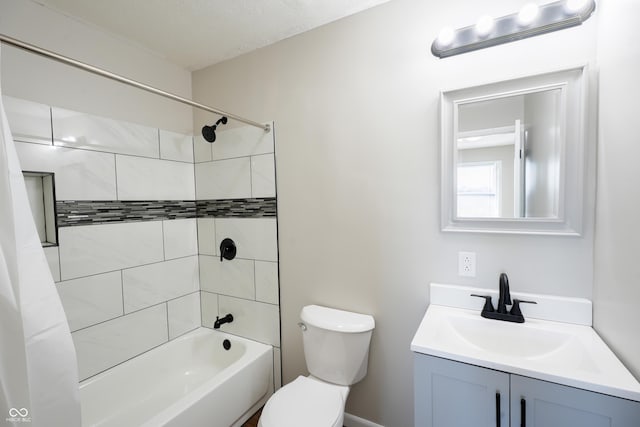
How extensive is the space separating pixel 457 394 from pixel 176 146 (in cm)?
221

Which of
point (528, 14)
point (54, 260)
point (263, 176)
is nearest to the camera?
point (528, 14)

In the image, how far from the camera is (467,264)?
1.34 metres

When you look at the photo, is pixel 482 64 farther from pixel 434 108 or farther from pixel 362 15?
pixel 362 15

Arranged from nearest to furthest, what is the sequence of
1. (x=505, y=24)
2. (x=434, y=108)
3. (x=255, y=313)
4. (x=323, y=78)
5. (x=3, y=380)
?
(x=3, y=380) → (x=505, y=24) → (x=434, y=108) → (x=323, y=78) → (x=255, y=313)

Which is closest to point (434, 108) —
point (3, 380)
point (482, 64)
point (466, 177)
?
point (482, 64)

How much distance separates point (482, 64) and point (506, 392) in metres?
1.32

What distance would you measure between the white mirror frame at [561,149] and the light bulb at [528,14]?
21cm

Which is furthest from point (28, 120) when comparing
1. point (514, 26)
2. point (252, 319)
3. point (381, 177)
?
point (514, 26)

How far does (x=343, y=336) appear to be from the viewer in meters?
1.47

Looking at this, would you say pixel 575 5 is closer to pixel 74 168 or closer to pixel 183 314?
pixel 74 168

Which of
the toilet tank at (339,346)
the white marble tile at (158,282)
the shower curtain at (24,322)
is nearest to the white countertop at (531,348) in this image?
the toilet tank at (339,346)

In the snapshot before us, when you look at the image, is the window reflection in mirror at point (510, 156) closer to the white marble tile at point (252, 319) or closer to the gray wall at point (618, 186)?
the gray wall at point (618, 186)

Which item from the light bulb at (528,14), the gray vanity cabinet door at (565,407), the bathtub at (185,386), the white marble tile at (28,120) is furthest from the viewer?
the bathtub at (185,386)

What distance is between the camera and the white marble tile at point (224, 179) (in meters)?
1.94
